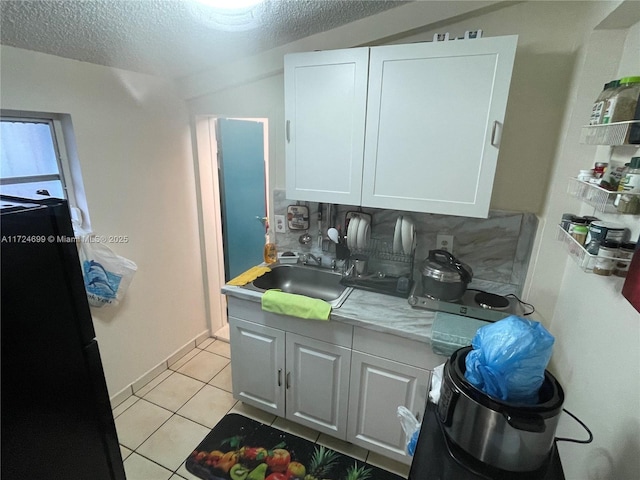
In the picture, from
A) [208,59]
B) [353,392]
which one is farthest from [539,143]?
[208,59]

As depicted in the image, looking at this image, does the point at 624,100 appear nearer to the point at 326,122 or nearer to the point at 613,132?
the point at 613,132

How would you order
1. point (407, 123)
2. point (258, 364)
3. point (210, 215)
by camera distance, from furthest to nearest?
point (210, 215), point (258, 364), point (407, 123)

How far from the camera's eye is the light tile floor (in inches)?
65.4

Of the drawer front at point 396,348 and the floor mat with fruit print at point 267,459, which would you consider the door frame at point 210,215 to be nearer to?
the floor mat with fruit print at point 267,459

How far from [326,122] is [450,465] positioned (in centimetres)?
139

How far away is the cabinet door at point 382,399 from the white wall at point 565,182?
541 millimetres

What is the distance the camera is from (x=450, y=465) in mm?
750

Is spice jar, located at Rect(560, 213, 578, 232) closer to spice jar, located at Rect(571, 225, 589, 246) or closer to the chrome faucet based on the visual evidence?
spice jar, located at Rect(571, 225, 589, 246)

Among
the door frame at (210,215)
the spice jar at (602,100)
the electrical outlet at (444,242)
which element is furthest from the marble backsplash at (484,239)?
the door frame at (210,215)

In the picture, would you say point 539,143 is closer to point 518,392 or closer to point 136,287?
point 518,392

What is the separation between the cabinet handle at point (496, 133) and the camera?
50.0 inches

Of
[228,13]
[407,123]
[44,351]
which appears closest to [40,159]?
[228,13]

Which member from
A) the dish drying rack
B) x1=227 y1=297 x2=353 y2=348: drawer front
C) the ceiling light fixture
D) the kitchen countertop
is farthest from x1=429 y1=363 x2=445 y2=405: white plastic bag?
the ceiling light fixture

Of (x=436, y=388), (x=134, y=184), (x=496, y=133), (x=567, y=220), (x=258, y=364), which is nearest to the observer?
(x=436, y=388)
